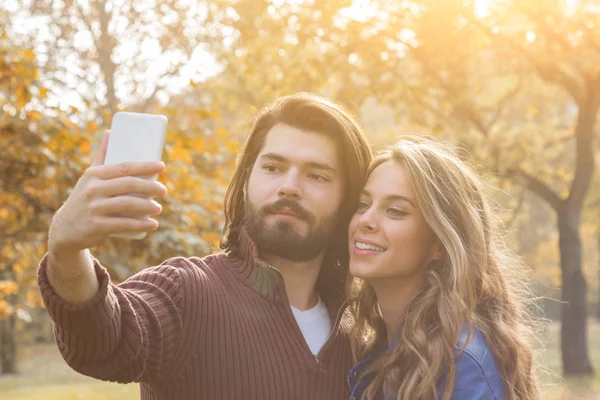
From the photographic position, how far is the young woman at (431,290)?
10.4 feet

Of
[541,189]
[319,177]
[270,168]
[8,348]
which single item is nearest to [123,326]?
[270,168]

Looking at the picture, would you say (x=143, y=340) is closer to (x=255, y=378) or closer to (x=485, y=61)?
(x=255, y=378)

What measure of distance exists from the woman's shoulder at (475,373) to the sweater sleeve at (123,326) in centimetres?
111

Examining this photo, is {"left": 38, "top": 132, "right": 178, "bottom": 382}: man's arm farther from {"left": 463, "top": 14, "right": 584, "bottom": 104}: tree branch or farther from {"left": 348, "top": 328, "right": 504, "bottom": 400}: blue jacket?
{"left": 463, "top": 14, "right": 584, "bottom": 104}: tree branch

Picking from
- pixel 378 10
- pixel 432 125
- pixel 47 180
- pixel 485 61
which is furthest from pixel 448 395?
pixel 485 61

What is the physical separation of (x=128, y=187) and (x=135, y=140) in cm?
Answer: 16

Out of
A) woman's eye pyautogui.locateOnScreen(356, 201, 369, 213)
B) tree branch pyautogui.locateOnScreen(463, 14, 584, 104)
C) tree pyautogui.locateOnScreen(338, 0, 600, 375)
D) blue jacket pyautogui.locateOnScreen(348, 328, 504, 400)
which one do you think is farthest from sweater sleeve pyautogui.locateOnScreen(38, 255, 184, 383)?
tree branch pyautogui.locateOnScreen(463, 14, 584, 104)

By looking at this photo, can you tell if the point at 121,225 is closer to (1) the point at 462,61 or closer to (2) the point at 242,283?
(2) the point at 242,283

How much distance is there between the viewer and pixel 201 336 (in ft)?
9.80

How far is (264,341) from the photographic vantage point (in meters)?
3.12

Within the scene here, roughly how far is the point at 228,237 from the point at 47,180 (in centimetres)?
246

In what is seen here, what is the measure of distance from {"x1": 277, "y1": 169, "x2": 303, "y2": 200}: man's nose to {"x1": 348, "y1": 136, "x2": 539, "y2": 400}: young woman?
0.32 m

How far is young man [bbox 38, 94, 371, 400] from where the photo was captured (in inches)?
84.9

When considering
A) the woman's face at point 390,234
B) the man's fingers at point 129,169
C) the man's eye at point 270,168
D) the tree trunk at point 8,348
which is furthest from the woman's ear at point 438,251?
the tree trunk at point 8,348
